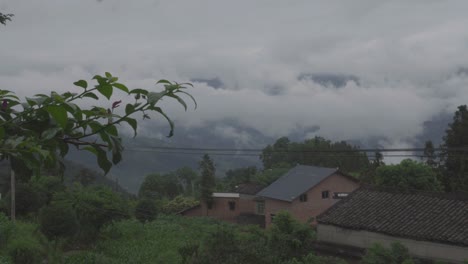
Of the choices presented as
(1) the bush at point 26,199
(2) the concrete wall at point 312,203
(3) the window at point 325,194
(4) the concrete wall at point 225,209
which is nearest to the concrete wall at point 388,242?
(1) the bush at point 26,199

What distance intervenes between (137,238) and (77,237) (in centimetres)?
345

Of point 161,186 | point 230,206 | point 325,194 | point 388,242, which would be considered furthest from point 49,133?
point 161,186

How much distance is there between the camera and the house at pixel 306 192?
3484cm

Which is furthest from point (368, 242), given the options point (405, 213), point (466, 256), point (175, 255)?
point (175, 255)

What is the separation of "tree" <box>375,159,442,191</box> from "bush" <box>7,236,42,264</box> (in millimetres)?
22009

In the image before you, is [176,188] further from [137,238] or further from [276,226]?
[276,226]

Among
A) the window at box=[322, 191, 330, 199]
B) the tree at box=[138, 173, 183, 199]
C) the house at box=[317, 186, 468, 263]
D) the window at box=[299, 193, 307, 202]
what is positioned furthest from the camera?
the tree at box=[138, 173, 183, 199]

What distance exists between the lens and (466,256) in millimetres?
13594

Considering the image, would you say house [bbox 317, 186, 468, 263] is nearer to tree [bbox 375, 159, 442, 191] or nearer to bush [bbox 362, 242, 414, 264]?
bush [bbox 362, 242, 414, 264]

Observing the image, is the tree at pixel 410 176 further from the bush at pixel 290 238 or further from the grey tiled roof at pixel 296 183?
the bush at pixel 290 238

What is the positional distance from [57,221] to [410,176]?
2241 cm

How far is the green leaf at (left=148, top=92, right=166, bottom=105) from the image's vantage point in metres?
1.16

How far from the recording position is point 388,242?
50.3 feet

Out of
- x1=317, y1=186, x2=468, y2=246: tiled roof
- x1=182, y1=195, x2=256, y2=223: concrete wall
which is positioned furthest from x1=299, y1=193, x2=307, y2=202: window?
x1=317, y1=186, x2=468, y2=246: tiled roof
